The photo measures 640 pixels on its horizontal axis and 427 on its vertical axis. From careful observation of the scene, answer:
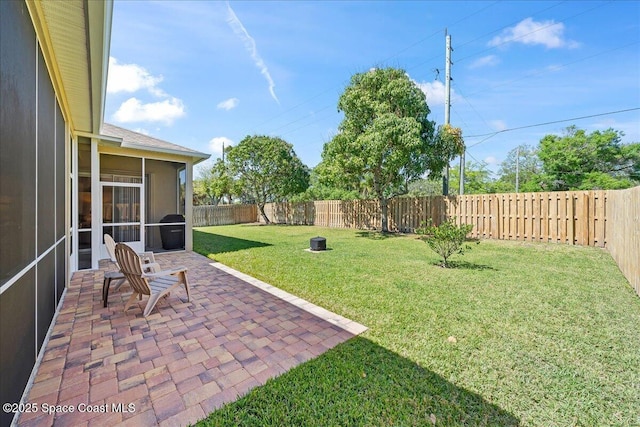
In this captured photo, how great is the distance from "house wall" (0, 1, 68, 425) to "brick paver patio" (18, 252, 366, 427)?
313 mm

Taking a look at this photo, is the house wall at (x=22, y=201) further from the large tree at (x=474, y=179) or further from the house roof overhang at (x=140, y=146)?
the large tree at (x=474, y=179)

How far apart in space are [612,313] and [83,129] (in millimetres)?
9831

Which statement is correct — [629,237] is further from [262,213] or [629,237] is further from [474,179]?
[474,179]

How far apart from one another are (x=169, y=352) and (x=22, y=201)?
5.96 ft

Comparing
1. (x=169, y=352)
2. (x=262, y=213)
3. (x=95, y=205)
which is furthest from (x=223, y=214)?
(x=169, y=352)

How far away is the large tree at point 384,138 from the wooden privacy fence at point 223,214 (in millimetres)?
11666

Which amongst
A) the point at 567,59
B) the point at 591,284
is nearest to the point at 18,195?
the point at 591,284

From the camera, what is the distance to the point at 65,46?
2.97m

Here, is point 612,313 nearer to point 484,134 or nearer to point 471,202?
point 471,202

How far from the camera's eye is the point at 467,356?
265 centimetres

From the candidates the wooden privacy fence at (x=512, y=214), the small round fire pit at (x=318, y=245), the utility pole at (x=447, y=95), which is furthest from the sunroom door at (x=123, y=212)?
the utility pole at (x=447, y=95)

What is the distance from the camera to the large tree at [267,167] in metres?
20.7

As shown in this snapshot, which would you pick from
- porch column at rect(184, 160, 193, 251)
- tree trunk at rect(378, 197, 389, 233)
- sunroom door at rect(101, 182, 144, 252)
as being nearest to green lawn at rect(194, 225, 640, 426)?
porch column at rect(184, 160, 193, 251)

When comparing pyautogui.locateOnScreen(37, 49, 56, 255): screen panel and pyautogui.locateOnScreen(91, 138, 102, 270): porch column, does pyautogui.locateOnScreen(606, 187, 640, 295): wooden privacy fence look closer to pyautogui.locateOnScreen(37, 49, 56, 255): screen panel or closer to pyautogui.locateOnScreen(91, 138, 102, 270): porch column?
pyautogui.locateOnScreen(37, 49, 56, 255): screen panel
